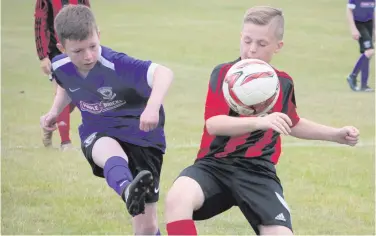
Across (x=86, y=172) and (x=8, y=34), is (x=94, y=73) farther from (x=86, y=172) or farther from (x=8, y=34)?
(x=8, y=34)

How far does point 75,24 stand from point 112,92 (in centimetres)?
53

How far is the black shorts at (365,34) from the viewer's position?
15238 mm

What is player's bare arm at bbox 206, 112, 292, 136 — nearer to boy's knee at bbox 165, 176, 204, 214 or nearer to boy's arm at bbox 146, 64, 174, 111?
boy's knee at bbox 165, 176, 204, 214

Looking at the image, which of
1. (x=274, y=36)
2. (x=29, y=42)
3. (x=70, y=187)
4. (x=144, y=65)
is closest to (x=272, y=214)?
(x=274, y=36)

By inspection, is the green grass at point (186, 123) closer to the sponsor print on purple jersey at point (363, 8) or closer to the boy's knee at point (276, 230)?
the sponsor print on purple jersey at point (363, 8)

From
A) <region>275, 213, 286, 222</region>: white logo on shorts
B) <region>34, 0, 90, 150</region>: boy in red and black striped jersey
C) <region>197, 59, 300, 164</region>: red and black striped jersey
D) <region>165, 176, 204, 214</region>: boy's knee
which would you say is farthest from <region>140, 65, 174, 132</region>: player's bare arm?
<region>34, 0, 90, 150</region>: boy in red and black striped jersey

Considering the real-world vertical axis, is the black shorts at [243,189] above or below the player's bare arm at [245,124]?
below

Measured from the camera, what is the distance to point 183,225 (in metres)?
4.55

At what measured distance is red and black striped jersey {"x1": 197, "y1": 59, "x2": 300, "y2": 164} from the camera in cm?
493

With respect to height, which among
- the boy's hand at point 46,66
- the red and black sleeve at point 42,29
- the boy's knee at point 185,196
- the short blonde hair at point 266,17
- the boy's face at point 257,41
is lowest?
the boy's hand at point 46,66

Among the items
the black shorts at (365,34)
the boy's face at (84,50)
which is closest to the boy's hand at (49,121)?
the boy's face at (84,50)

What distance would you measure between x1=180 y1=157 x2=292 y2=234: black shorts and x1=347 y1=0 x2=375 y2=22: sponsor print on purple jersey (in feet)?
35.5

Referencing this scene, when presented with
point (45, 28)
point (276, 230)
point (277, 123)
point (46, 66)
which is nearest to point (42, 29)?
point (45, 28)

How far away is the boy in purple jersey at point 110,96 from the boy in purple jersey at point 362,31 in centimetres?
982
